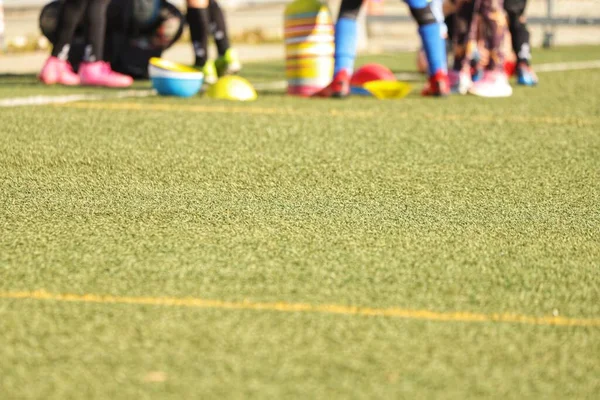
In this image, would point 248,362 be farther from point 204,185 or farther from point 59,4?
point 59,4

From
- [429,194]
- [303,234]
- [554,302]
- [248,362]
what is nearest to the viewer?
[248,362]

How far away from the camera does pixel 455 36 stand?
898cm

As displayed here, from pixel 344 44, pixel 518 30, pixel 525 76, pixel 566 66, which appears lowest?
pixel 566 66

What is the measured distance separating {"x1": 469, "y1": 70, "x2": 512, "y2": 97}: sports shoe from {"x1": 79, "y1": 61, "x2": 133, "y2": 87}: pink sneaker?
2528mm

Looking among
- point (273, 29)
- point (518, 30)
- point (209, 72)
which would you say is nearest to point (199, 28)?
point (209, 72)

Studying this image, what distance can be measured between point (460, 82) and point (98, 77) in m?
2.60

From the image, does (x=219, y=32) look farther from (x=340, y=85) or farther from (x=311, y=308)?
(x=311, y=308)

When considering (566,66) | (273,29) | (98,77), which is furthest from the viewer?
(273,29)

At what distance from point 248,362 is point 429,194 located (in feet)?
6.88

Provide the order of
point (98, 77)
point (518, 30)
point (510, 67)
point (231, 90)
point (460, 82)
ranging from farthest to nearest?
point (510, 67), point (518, 30), point (98, 77), point (460, 82), point (231, 90)

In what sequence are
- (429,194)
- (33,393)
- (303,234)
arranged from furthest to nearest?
1. (429,194)
2. (303,234)
3. (33,393)

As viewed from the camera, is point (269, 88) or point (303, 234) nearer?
point (303, 234)

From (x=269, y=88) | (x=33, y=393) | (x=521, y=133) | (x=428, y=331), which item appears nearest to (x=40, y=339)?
(x=33, y=393)

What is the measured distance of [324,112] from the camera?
270 inches
